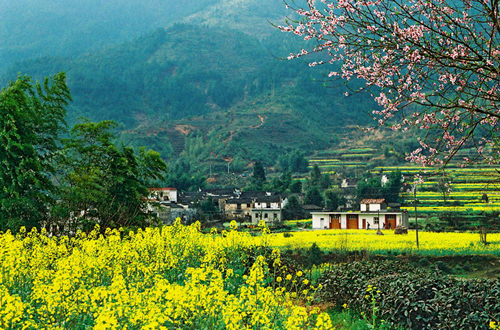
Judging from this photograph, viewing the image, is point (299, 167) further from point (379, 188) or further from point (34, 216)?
point (34, 216)

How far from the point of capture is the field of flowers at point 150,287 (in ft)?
17.2

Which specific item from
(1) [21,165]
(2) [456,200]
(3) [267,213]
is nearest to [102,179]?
(1) [21,165]

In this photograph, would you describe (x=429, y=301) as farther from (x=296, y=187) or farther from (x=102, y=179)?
(x=296, y=187)

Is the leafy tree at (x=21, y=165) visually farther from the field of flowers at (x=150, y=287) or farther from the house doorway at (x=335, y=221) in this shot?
the house doorway at (x=335, y=221)

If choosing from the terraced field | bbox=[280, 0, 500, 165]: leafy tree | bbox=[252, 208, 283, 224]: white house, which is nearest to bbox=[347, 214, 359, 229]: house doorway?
the terraced field

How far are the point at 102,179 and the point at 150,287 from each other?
998 centimetres

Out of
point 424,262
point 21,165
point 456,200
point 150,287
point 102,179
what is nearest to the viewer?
point 150,287

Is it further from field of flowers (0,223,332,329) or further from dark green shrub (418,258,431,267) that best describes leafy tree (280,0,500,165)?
dark green shrub (418,258,431,267)

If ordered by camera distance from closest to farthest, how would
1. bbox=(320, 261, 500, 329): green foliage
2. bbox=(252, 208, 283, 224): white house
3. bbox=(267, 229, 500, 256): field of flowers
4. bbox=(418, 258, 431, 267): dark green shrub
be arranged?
bbox=(320, 261, 500, 329): green foliage → bbox=(418, 258, 431, 267): dark green shrub → bbox=(267, 229, 500, 256): field of flowers → bbox=(252, 208, 283, 224): white house

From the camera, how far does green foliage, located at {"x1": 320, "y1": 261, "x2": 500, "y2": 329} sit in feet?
26.5

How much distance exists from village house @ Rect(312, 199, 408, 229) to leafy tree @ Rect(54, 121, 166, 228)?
25648 millimetres

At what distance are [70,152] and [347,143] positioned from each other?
385 feet

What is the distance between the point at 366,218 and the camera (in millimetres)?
42094

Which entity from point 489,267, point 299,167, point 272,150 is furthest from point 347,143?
point 489,267
